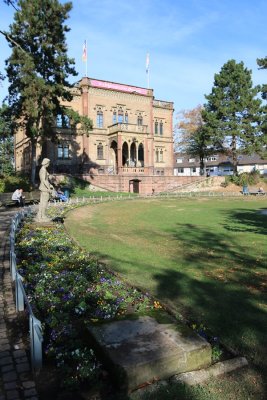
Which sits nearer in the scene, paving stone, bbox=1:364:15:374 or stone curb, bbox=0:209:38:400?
stone curb, bbox=0:209:38:400

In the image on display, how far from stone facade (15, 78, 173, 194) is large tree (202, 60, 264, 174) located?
1026 cm

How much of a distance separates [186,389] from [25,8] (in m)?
34.4

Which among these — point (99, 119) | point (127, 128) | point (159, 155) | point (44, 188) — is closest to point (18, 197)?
point (44, 188)

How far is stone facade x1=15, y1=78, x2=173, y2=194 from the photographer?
171 ft

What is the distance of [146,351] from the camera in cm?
441

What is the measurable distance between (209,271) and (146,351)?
5.60 meters

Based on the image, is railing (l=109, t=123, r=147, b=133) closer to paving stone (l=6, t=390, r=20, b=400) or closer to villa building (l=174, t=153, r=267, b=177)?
villa building (l=174, t=153, r=267, b=177)

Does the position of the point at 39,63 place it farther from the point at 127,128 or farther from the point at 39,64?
the point at 127,128

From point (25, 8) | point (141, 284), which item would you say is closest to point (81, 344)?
point (141, 284)

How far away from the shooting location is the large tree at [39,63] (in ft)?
104

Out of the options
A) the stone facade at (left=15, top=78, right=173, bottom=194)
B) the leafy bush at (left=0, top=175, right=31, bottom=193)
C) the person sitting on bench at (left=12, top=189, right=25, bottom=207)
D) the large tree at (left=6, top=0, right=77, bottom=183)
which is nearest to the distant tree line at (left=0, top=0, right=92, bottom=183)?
the large tree at (left=6, top=0, right=77, bottom=183)

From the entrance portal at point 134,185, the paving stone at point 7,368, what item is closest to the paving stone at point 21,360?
the paving stone at point 7,368

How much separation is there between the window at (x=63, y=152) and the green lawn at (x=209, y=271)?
111 feet

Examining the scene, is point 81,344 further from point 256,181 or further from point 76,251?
point 256,181
